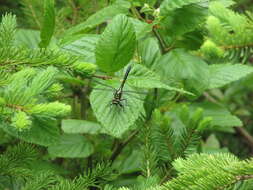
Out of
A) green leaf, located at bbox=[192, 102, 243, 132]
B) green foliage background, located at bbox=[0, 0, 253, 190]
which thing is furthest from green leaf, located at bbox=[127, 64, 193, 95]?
green leaf, located at bbox=[192, 102, 243, 132]

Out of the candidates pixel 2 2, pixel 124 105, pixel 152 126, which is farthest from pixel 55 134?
pixel 2 2

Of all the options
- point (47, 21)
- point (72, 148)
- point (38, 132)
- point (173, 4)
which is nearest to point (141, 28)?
point (173, 4)

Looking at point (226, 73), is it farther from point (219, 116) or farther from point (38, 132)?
point (38, 132)

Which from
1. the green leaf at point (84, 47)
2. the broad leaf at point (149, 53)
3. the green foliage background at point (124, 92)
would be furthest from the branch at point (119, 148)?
the green leaf at point (84, 47)

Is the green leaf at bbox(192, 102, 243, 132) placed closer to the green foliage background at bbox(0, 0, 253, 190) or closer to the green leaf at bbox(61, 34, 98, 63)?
the green foliage background at bbox(0, 0, 253, 190)

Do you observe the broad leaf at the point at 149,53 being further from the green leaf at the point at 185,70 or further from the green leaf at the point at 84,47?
the green leaf at the point at 84,47

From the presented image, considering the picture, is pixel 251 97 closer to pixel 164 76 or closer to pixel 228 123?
pixel 228 123
